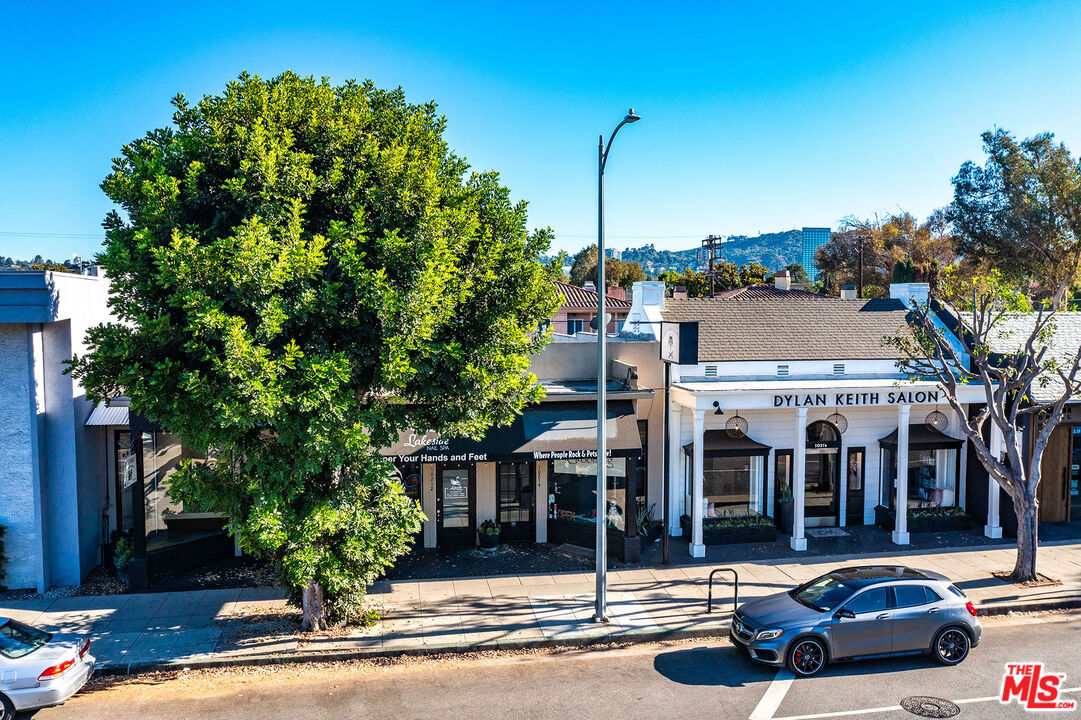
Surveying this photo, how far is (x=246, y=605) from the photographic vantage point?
52.2 ft

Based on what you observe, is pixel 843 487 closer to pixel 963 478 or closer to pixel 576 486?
pixel 963 478

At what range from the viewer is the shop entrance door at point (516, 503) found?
20.3 metres

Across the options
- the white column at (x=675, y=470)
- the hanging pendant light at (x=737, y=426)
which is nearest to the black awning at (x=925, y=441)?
the hanging pendant light at (x=737, y=426)

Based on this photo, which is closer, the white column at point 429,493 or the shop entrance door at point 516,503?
the white column at point 429,493

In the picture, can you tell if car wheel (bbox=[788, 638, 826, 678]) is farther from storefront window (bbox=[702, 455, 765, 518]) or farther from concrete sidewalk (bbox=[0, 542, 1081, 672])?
storefront window (bbox=[702, 455, 765, 518])

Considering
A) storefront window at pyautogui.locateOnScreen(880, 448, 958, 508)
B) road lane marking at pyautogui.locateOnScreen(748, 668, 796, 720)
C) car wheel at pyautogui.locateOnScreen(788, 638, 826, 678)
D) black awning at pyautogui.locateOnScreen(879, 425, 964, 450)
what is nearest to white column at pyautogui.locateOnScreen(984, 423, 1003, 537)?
black awning at pyautogui.locateOnScreen(879, 425, 964, 450)

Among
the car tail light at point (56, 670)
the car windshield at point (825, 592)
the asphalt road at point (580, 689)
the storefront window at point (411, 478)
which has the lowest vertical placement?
the asphalt road at point (580, 689)

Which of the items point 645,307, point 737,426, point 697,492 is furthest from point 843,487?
point 645,307

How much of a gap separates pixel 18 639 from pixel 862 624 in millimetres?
12942

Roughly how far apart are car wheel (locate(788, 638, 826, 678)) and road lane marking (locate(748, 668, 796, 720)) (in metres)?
0.19

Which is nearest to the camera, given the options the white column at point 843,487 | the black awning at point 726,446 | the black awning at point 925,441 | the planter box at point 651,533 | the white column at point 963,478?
the planter box at point 651,533

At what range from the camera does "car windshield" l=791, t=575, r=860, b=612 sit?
510 inches

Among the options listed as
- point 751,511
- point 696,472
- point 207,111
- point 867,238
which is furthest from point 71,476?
point 867,238

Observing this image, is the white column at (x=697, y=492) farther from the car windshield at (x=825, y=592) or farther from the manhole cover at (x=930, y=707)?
the manhole cover at (x=930, y=707)
